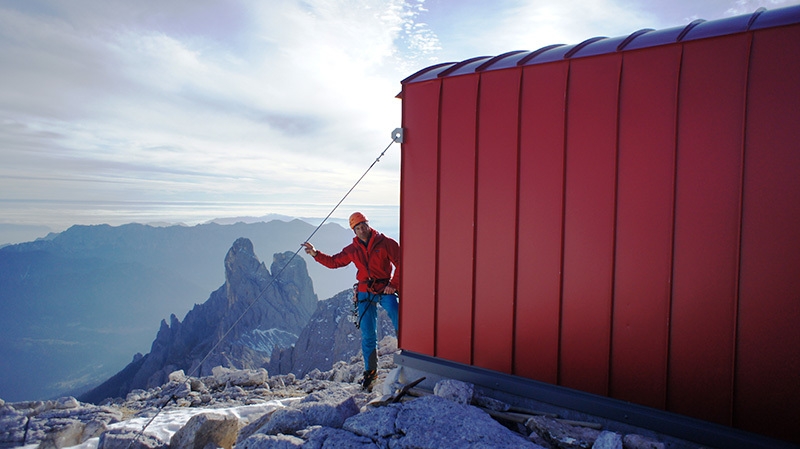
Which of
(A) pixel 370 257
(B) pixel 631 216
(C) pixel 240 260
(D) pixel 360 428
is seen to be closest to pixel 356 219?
(A) pixel 370 257

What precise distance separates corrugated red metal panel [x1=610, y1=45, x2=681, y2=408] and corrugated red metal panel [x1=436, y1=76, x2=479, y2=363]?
1.51m

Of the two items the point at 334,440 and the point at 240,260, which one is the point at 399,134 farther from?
the point at 240,260

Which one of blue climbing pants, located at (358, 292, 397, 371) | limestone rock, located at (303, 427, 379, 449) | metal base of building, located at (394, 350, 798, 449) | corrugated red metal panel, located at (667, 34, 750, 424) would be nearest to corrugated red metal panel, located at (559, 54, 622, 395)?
metal base of building, located at (394, 350, 798, 449)

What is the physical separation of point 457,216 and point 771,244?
9.10 ft

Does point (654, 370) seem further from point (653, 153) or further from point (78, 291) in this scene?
point (78, 291)

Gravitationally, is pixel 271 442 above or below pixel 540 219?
below

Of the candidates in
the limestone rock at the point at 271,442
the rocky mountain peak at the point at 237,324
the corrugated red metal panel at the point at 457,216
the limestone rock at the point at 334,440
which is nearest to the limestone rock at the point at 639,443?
the corrugated red metal panel at the point at 457,216

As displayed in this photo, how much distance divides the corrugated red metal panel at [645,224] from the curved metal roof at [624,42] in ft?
0.57

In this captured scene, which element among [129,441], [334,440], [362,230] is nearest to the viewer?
[334,440]

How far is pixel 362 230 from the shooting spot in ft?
21.0

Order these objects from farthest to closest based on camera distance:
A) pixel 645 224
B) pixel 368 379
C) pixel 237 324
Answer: pixel 237 324
pixel 368 379
pixel 645 224

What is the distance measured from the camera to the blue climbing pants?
642 cm

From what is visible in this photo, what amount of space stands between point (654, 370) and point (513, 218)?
1848 mm

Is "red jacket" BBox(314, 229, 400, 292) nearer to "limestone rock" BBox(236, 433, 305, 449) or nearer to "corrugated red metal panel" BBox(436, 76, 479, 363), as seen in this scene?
"corrugated red metal panel" BBox(436, 76, 479, 363)
